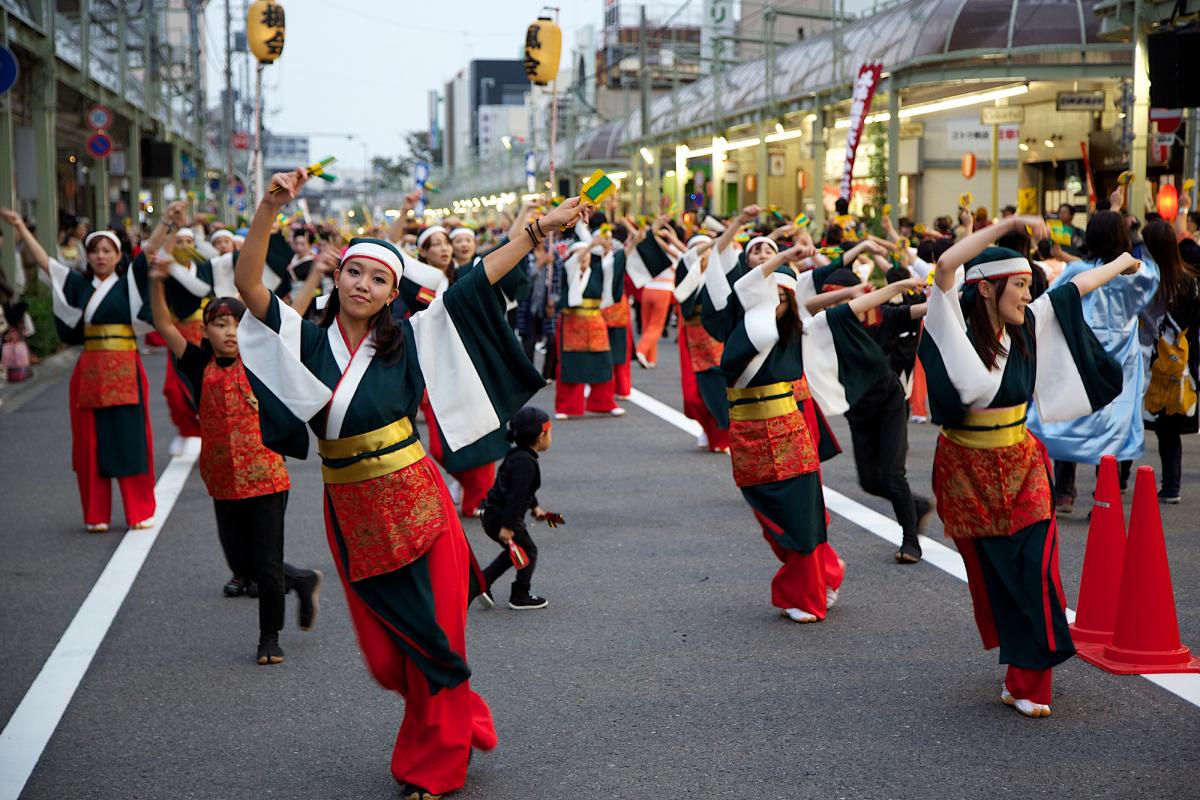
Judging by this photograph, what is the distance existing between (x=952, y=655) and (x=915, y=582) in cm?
121

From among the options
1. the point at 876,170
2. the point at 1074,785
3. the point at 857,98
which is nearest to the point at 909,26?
the point at 876,170

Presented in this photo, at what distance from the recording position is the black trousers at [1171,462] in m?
8.41

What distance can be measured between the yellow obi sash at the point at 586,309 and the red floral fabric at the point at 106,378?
5493 millimetres

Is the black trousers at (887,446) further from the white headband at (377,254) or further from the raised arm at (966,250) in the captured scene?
the white headband at (377,254)

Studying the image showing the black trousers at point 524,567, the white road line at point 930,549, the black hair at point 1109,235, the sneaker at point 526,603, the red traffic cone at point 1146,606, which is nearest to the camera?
the white road line at point 930,549

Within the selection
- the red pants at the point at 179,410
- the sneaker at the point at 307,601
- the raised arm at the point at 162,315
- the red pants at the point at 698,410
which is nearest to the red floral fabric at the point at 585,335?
the red pants at the point at 698,410

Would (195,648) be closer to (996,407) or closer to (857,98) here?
(996,407)

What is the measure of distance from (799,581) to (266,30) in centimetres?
1072

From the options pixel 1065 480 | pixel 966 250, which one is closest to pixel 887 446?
pixel 1065 480

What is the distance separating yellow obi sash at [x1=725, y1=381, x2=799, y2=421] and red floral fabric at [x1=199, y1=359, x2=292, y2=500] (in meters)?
2.01

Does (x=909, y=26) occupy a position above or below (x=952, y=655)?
above

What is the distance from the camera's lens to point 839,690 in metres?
5.09

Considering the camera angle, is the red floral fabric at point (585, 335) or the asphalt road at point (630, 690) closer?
the asphalt road at point (630, 690)

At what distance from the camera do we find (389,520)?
160 inches
